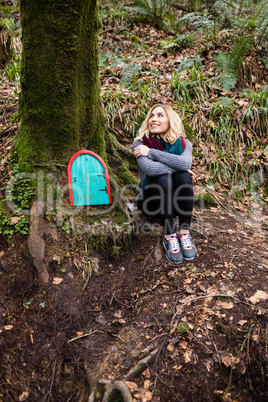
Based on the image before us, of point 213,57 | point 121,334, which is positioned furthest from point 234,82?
point 121,334

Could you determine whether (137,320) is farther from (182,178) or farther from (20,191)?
(20,191)

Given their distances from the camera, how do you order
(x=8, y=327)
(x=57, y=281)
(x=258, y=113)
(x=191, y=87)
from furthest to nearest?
(x=191, y=87) → (x=258, y=113) → (x=57, y=281) → (x=8, y=327)

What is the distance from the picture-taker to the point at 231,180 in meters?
5.07

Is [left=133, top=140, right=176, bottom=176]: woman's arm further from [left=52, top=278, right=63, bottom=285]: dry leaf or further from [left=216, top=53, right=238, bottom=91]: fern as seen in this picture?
[left=216, top=53, right=238, bottom=91]: fern

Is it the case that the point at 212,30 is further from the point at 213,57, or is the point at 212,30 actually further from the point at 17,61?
the point at 17,61

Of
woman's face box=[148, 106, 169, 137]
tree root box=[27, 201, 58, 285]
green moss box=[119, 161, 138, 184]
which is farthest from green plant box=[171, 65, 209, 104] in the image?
tree root box=[27, 201, 58, 285]

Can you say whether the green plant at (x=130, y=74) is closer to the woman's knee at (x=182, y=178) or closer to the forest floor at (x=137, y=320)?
the woman's knee at (x=182, y=178)

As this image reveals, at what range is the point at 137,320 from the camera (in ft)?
8.30

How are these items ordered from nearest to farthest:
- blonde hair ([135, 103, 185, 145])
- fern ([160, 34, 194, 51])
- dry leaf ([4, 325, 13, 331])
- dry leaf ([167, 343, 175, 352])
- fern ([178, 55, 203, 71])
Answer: dry leaf ([167, 343, 175, 352]), dry leaf ([4, 325, 13, 331]), blonde hair ([135, 103, 185, 145]), fern ([178, 55, 203, 71]), fern ([160, 34, 194, 51])

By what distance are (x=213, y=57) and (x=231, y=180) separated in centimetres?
353

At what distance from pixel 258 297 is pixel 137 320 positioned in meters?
1.11

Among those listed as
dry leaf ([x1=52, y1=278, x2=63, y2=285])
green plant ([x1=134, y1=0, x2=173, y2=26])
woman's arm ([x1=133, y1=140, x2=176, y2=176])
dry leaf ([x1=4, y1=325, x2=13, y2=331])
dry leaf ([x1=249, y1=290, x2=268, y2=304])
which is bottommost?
dry leaf ([x1=4, y1=325, x2=13, y2=331])

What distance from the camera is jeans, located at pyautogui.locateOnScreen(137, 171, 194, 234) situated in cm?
287

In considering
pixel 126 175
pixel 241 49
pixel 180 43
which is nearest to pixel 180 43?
pixel 180 43
